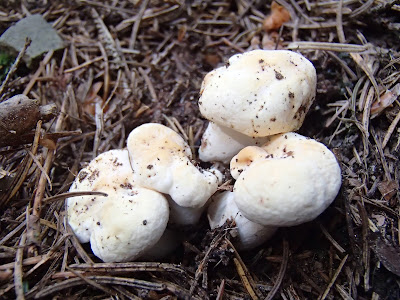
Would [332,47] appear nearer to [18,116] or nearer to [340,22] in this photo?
[340,22]

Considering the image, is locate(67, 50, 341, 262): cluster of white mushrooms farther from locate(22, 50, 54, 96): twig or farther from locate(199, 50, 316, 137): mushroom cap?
locate(22, 50, 54, 96): twig

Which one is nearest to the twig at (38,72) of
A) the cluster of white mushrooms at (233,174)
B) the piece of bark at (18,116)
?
the piece of bark at (18,116)

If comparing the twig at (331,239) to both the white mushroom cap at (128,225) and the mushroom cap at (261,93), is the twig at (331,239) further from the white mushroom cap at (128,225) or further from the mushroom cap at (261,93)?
the white mushroom cap at (128,225)

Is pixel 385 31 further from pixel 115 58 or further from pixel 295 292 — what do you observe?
pixel 115 58

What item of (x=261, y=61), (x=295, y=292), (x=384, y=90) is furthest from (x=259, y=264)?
(x=384, y=90)

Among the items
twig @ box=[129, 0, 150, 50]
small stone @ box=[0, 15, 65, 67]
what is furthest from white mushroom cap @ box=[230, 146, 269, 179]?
small stone @ box=[0, 15, 65, 67]
